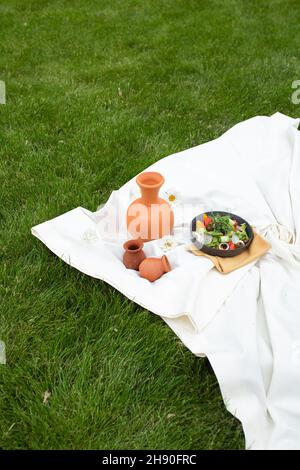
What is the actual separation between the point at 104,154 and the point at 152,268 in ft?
3.91

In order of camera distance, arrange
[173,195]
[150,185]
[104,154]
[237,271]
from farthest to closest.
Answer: [104,154] → [173,195] → [150,185] → [237,271]

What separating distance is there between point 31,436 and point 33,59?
3.52m

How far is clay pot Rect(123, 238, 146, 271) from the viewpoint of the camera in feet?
6.92

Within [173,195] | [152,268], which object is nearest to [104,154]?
[173,195]

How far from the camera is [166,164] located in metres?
2.68

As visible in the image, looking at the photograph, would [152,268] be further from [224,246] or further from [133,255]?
[224,246]

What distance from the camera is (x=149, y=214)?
2.22 m

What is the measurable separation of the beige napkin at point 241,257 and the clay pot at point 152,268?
17 centimetres

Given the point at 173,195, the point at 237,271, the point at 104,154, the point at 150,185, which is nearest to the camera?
the point at 237,271

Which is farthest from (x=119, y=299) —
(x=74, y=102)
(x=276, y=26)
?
(x=276, y=26)

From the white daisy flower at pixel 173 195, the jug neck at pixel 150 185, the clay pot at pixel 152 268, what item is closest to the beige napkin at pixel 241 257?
the clay pot at pixel 152 268

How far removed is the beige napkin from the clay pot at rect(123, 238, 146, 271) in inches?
9.3

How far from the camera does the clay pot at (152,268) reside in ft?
6.73

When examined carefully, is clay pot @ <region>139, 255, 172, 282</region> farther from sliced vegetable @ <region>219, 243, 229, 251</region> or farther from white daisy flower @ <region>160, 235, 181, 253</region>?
sliced vegetable @ <region>219, 243, 229, 251</region>
